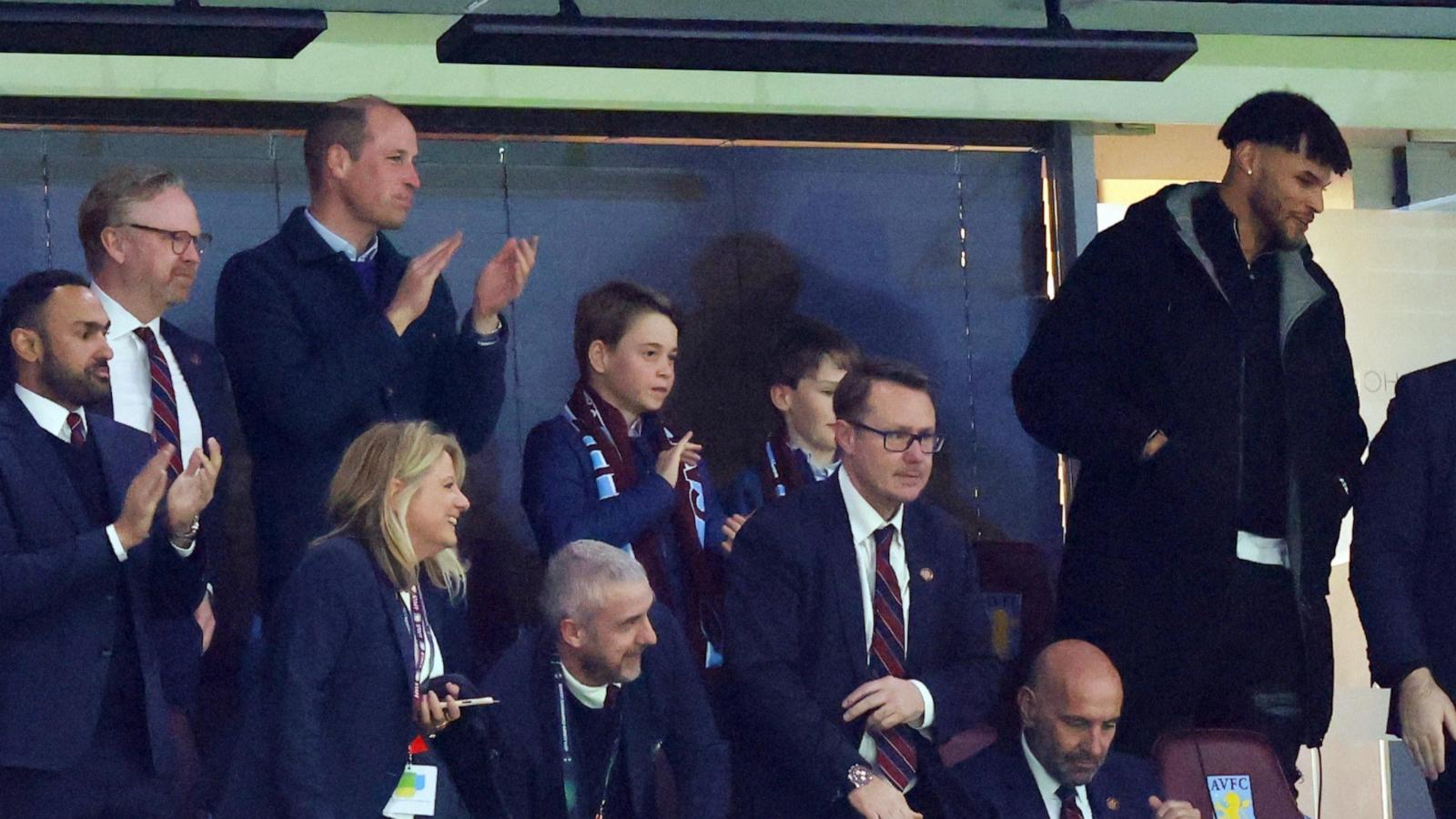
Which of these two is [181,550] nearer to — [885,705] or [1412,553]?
[885,705]

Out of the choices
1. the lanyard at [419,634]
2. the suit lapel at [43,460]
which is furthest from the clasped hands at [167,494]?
the lanyard at [419,634]

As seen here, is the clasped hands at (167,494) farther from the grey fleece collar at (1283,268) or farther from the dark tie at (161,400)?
the grey fleece collar at (1283,268)

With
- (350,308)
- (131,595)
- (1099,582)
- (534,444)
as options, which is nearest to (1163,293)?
(1099,582)

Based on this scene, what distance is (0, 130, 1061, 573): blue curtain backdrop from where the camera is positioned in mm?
6301

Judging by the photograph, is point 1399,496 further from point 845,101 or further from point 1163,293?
point 845,101

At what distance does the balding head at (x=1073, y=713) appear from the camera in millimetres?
5363

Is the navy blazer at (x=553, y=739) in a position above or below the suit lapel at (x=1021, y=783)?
above

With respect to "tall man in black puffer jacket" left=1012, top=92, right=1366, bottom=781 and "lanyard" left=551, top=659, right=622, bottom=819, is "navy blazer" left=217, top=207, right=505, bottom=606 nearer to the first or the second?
"lanyard" left=551, top=659, right=622, bottom=819

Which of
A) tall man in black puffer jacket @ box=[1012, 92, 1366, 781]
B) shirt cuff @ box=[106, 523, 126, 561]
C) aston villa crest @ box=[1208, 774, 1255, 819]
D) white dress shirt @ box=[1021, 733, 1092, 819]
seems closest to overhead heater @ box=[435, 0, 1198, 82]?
tall man in black puffer jacket @ box=[1012, 92, 1366, 781]

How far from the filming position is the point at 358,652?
16.1 feet

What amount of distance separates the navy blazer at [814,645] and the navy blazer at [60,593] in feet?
4.04

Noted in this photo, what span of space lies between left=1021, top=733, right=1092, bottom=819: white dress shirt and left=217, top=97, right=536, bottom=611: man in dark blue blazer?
150 cm

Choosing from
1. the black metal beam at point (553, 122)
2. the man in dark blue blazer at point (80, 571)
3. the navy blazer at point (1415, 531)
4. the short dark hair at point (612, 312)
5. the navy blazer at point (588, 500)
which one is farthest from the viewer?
the black metal beam at point (553, 122)

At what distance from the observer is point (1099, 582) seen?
5695 mm
